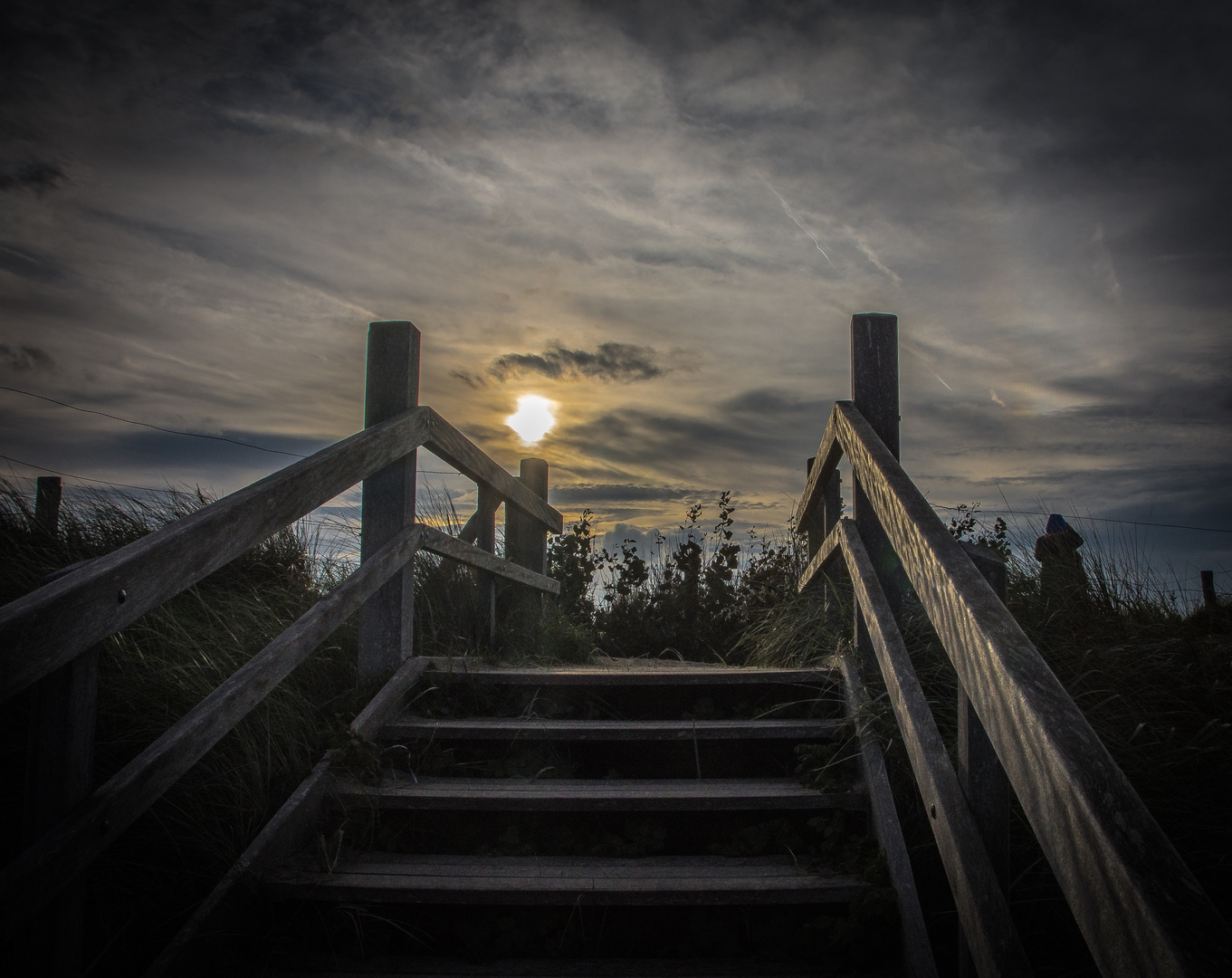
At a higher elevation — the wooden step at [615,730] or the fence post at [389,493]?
the fence post at [389,493]

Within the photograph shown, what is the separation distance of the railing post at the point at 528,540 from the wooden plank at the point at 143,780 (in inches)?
95.5

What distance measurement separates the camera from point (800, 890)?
2.10 meters

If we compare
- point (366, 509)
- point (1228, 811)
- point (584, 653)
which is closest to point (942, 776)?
point (1228, 811)

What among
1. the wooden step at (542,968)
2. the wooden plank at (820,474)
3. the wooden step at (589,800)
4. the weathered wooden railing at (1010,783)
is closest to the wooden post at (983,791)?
the weathered wooden railing at (1010,783)

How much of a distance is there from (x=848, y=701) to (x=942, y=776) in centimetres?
98

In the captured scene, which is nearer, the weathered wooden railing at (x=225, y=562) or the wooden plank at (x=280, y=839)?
the weathered wooden railing at (x=225, y=562)

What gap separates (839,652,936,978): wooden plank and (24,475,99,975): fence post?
1.91 m

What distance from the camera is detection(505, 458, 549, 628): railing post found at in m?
5.07

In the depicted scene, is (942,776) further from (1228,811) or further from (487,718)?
(487,718)

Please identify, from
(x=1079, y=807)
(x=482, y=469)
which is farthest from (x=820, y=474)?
(x=1079, y=807)

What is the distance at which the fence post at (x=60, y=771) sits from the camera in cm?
155

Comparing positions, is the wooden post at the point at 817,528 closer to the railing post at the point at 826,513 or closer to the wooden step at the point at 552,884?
the railing post at the point at 826,513

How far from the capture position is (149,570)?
1.70 m

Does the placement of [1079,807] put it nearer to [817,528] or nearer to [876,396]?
[876,396]
